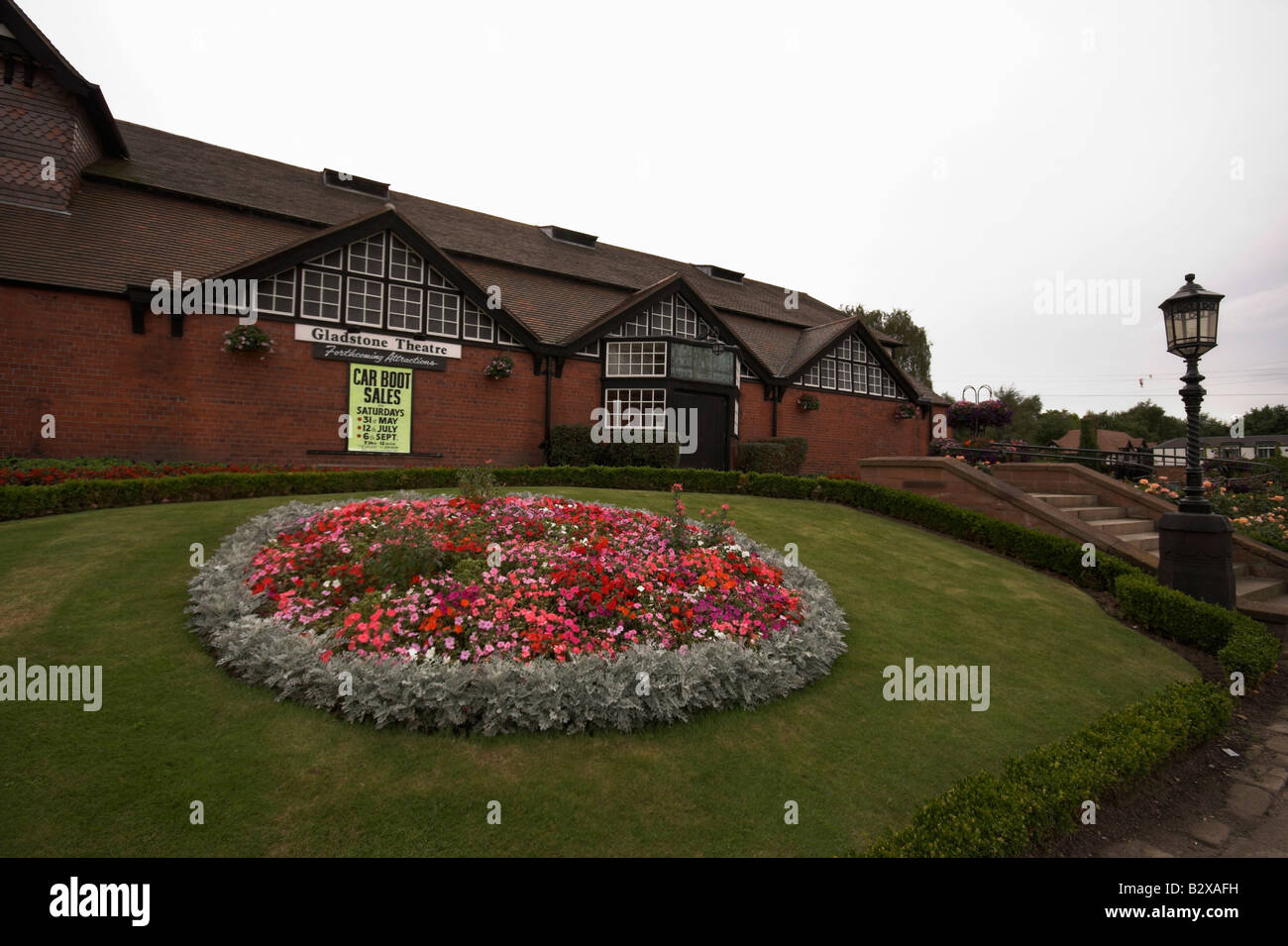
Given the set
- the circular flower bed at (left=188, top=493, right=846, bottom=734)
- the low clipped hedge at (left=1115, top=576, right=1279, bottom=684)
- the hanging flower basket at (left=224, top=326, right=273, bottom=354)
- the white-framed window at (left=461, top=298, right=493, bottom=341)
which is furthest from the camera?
the white-framed window at (left=461, top=298, right=493, bottom=341)

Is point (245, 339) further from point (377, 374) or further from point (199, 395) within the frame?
point (377, 374)

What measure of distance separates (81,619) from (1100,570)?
12.9m

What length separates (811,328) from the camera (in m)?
28.8

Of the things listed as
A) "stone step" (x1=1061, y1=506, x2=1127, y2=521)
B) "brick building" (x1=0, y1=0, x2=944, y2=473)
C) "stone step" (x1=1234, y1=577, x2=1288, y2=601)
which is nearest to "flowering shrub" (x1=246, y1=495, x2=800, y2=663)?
"stone step" (x1=1234, y1=577, x2=1288, y2=601)

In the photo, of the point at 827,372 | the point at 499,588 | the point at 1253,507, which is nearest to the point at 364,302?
the point at 499,588

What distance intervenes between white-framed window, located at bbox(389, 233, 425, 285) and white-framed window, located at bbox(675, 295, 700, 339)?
30.3 ft

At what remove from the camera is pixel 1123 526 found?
1111 cm

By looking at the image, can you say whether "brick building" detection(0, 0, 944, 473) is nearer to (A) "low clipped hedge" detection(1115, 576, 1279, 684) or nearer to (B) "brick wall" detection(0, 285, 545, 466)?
(B) "brick wall" detection(0, 285, 545, 466)

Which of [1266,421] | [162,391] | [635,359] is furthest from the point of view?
[1266,421]

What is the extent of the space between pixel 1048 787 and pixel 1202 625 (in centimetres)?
563

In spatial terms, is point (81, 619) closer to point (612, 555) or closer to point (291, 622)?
point (291, 622)

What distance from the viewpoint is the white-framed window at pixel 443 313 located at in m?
17.1

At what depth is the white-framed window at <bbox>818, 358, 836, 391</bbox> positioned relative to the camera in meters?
25.8
